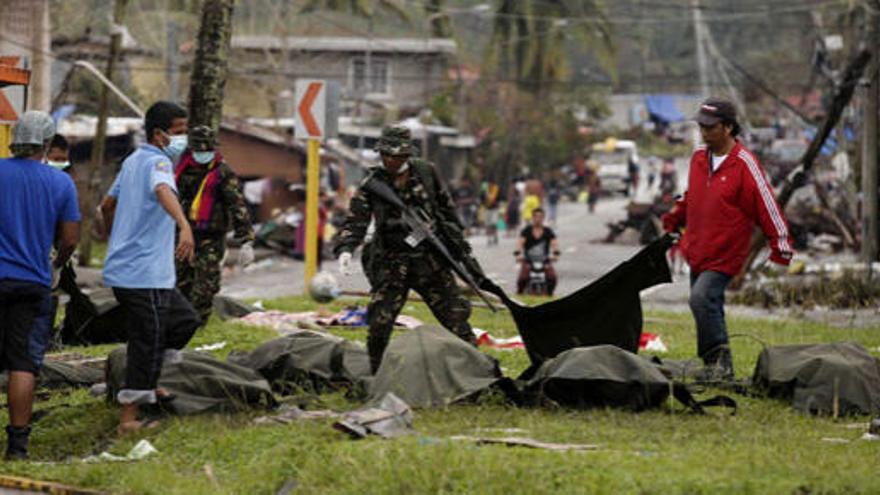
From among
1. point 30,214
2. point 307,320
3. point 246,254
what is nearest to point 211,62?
point 307,320

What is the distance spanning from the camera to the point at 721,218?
10328mm

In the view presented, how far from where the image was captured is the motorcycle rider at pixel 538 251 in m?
22.0

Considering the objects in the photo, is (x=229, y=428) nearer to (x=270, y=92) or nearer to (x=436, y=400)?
(x=436, y=400)

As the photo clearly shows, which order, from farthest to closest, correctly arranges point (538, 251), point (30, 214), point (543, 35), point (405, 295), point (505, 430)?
point (543, 35)
point (538, 251)
point (405, 295)
point (30, 214)
point (505, 430)

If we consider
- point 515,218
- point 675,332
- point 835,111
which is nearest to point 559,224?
point 515,218

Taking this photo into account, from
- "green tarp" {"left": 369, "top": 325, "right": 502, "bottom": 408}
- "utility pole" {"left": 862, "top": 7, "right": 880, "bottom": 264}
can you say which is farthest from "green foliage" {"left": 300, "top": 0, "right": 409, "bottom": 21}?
"green tarp" {"left": 369, "top": 325, "right": 502, "bottom": 408}

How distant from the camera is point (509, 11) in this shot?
6488 cm

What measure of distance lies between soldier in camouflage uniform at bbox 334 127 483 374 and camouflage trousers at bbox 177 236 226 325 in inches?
85.6

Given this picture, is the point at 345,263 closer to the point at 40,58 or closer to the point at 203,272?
the point at 203,272

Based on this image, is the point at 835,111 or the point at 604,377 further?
the point at 835,111

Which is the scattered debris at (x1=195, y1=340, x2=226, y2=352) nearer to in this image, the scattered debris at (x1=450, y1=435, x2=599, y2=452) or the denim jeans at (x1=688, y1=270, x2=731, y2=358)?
the denim jeans at (x1=688, y1=270, x2=731, y2=358)

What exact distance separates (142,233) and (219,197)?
3.39m

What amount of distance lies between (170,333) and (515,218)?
40.4m

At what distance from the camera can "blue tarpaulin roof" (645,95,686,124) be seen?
111 metres
